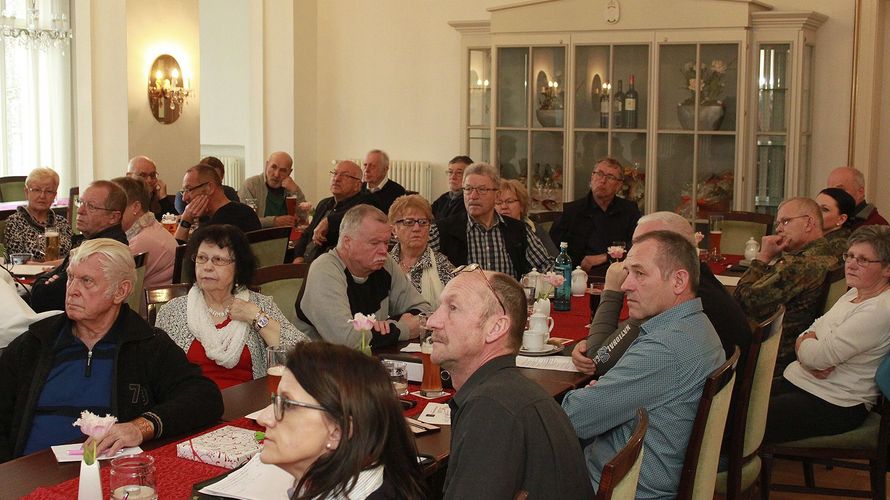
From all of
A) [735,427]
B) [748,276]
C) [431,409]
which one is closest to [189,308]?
[431,409]

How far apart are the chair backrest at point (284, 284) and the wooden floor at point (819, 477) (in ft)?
7.52

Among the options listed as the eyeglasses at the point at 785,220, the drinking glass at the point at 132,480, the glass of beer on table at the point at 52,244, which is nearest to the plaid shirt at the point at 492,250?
the eyeglasses at the point at 785,220

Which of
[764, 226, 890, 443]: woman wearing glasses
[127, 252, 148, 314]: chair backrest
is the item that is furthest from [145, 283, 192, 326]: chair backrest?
[764, 226, 890, 443]: woman wearing glasses

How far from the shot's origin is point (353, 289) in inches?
171

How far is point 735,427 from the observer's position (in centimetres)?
348

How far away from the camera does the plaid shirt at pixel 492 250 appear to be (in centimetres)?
602

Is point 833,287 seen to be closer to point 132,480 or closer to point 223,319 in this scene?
point 223,319

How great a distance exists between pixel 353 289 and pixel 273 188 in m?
4.81

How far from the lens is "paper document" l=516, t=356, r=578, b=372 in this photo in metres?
3.77

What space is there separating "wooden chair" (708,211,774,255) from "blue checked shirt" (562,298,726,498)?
4926mm

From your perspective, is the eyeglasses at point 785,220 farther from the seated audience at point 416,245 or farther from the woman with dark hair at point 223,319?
the woman with dark hair at point 223,319

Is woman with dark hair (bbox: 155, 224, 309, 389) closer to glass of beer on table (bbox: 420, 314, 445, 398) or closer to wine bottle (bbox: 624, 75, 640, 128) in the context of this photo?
glass of beer on table (bbox: 420, 314, 445, 398)

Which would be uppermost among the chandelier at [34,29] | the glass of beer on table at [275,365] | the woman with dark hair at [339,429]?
the chandelier at [34,29]

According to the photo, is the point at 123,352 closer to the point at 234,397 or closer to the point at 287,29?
the point at 234,397
